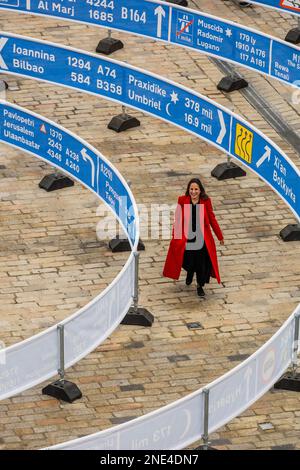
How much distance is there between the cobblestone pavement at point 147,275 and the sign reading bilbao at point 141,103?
40.4 inches

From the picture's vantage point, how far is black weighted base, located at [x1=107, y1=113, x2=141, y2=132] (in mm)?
27219

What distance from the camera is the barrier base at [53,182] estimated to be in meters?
25.5

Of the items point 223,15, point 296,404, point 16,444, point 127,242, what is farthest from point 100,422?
point 223,15

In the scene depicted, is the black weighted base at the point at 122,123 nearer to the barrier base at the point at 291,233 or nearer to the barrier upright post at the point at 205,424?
the barrier base at the point at 291,233

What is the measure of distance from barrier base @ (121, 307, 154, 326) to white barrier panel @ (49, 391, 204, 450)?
3.76 meters

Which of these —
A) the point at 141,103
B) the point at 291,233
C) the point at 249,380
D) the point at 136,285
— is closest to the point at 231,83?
the point at 141,103

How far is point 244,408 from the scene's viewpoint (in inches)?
746

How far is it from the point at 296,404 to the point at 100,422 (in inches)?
93.5

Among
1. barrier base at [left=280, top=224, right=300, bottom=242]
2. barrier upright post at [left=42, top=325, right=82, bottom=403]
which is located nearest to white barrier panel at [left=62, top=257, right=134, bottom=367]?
barrier upright post at [left=42, top=325, right=82, bottom=403]

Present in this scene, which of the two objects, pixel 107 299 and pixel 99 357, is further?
pixel 99 357

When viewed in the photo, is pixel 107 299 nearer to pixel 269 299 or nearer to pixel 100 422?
pixel 100 422

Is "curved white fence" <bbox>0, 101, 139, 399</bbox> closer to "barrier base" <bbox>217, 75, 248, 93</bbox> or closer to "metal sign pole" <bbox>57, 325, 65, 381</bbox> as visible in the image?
"metal sign pole" <bbox>57, 325, 65, 381</bbox>
